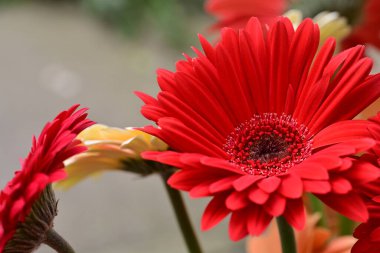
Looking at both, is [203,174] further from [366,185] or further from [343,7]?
[343,7]

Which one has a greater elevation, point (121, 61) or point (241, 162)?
point (121, 61)

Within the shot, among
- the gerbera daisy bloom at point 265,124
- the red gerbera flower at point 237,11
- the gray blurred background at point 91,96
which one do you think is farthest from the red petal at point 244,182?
the gray blurred background at point 91,96

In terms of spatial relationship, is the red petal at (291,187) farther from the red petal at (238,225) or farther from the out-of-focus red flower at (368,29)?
the out-of-focus red flower at (368,29)

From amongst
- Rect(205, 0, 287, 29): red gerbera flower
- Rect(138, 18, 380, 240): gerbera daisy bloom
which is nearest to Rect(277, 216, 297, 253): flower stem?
Rect(138, 18, 380, 240): gerbera daisy bloom

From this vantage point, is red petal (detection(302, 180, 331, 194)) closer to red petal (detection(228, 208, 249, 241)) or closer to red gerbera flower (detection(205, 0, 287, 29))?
red petal (detection(228, 208, 249, 241))

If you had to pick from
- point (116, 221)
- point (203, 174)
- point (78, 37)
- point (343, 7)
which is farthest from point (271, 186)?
point (78, 37)
